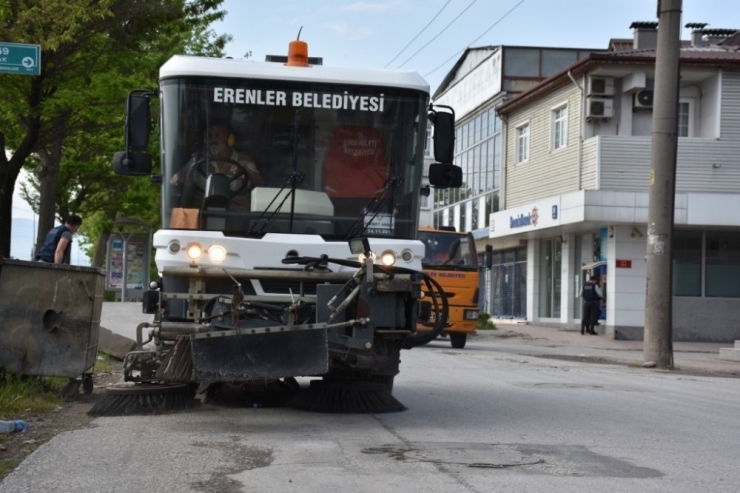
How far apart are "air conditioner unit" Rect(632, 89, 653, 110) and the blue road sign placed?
22.6 metres

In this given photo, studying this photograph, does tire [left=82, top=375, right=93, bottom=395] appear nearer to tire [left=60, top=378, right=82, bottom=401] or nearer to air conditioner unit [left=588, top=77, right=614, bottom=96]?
tire [left=60, top=378, right=82, bottom=401]

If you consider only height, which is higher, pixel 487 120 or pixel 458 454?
pixel 487 120

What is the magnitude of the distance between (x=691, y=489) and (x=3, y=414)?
234 inches

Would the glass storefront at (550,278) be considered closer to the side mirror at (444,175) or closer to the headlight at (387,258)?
the side mirror at (444,175)

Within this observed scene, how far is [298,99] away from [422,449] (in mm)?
3563

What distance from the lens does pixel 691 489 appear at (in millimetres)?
6766

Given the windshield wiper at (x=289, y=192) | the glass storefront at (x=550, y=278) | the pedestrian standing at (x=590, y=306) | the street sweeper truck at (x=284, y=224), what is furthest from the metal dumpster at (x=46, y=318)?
the glass storefront at (x=550, y=278)

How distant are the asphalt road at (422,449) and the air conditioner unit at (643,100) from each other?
62.6 ft

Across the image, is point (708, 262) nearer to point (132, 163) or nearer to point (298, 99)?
point (298, 99)

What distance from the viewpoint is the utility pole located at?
19.3 metres

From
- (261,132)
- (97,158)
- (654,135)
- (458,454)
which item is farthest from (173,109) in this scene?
(97,158)

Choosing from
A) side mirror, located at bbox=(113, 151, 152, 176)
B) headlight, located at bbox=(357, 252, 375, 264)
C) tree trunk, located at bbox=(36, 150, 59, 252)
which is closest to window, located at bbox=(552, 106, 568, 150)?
tree trunk, located at bbox=(36, 150, 59, 252)

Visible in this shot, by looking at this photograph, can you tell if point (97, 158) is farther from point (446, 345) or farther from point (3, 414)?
point (3, 414)

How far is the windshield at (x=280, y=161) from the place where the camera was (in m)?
9.88
